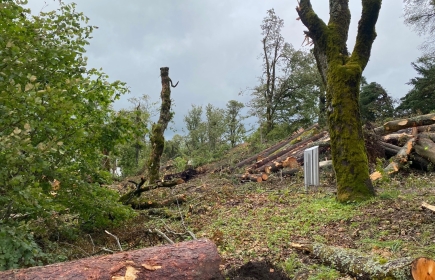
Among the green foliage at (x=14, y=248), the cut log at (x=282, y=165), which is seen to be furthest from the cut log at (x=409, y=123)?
the green foliage at (x=14, y=248)

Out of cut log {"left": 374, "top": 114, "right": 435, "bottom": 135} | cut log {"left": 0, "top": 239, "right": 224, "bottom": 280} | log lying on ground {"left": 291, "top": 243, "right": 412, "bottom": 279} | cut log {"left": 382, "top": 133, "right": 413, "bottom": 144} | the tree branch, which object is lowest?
log lying on ground {"left": 291, "top": 243, "right": 412, "bottom": 279}

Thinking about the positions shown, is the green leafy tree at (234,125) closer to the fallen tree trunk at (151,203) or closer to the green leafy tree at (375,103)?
the green leafy tree at (375,103)

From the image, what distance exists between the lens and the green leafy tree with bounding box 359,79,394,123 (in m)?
23.9

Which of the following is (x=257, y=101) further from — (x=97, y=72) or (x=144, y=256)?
(x=144, y=256)

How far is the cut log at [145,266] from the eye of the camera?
9.64ft

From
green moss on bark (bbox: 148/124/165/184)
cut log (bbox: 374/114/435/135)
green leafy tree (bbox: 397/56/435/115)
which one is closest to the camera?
cut log (bbox: 374/114/435/135)

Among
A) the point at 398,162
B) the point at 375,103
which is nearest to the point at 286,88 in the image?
the point at 375,103

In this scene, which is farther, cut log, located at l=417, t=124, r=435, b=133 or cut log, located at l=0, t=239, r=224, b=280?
cut log, located at l=417, t=124, r=435, b=133

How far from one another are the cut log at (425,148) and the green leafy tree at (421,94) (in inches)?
534

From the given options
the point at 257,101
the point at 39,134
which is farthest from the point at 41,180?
the point at 257,101

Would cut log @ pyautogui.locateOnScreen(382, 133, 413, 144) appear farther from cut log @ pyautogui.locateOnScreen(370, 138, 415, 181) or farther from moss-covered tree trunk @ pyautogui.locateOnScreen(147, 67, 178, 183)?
moss-covered tree trunk @ pyautogui.locateOnScreen(147, 67, 178, 183)

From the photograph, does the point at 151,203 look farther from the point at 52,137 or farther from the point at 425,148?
the point at 425,148

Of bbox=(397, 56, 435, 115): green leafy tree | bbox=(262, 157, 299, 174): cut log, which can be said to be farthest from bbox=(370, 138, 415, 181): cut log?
bbox=(397, 56, 435, 115): green leafy tree

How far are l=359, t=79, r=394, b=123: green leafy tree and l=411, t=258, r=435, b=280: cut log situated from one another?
2219cm
